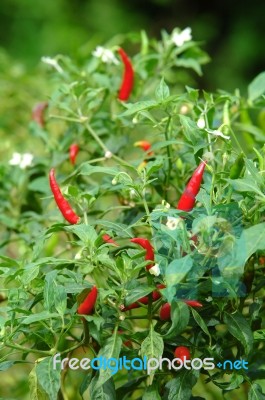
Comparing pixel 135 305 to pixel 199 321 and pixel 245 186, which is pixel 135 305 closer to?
pixel 199 321

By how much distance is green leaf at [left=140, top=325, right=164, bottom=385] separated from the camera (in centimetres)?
90

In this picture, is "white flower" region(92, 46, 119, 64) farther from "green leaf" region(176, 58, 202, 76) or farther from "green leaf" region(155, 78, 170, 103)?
"green leaf" region(155, 78, 170, 103)

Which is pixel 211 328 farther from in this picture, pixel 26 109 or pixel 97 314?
pixel 26 109

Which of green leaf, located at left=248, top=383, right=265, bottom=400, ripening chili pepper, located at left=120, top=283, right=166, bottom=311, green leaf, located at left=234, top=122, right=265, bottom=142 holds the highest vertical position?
green leaf, located at left=234, top=122, right=265, bottom=142

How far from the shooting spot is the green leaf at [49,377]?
0.89 meters

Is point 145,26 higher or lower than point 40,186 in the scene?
lower

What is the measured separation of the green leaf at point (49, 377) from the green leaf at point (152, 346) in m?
0.11

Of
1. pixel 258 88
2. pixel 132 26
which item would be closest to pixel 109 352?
pixel 258 88

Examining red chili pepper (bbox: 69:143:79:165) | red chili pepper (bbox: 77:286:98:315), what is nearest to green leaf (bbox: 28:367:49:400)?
red chili pepper (bbox: 77:286:98:315)

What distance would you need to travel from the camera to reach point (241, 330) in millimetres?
923

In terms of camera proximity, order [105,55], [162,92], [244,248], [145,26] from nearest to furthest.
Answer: [244,248] < [162,92] < [105,55] < [145,26]

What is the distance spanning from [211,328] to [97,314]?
0.16m

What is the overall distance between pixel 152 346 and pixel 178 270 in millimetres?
125

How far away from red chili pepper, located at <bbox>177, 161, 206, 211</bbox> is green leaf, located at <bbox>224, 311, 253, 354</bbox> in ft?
0.49
